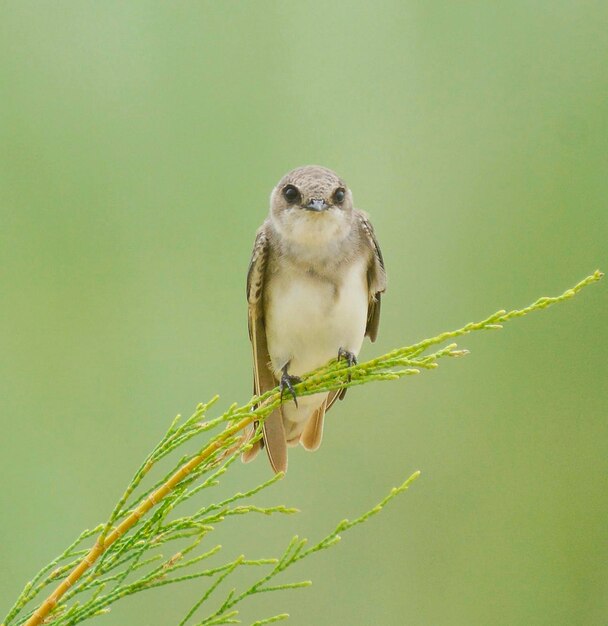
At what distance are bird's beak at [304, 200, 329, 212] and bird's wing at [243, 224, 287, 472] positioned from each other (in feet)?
0.47

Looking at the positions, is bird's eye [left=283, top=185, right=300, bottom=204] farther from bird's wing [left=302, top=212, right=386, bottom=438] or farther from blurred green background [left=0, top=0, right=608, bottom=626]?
blurred green background [left=0, top=0, right=608, bottom=626]

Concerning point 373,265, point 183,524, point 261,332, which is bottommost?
point 183,524

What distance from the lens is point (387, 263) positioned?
149 inches

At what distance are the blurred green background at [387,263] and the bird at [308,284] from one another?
1547 mm

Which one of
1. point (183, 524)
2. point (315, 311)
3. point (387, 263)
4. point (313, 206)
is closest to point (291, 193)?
point (313, 206)

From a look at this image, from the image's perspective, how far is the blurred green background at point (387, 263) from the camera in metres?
3.51

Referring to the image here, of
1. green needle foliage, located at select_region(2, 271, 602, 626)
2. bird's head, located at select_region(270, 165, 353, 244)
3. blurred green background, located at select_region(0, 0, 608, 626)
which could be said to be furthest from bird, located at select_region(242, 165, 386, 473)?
A: blurred green background, located at select_region(0, 0, 608, 626)

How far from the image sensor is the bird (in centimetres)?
181

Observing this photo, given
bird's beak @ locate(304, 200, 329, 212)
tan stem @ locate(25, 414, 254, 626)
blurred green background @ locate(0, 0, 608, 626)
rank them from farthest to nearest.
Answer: blurred green background @ locate(0, 0, 608, 626), bird's beak @ locate(304, 200, 329, 212), tan stem @ locate(25, 414, 254, 626)

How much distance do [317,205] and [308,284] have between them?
15cm

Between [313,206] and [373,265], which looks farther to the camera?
[373,265]

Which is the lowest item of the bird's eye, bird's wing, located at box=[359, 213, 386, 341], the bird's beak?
bird's wing, located at box=[359, 213, 386, 341]

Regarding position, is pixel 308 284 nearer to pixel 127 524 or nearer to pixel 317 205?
pixel 317 205

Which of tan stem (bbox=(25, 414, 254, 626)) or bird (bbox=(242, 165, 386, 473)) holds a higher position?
bird (bbox=(242, 165, 386, 473))
